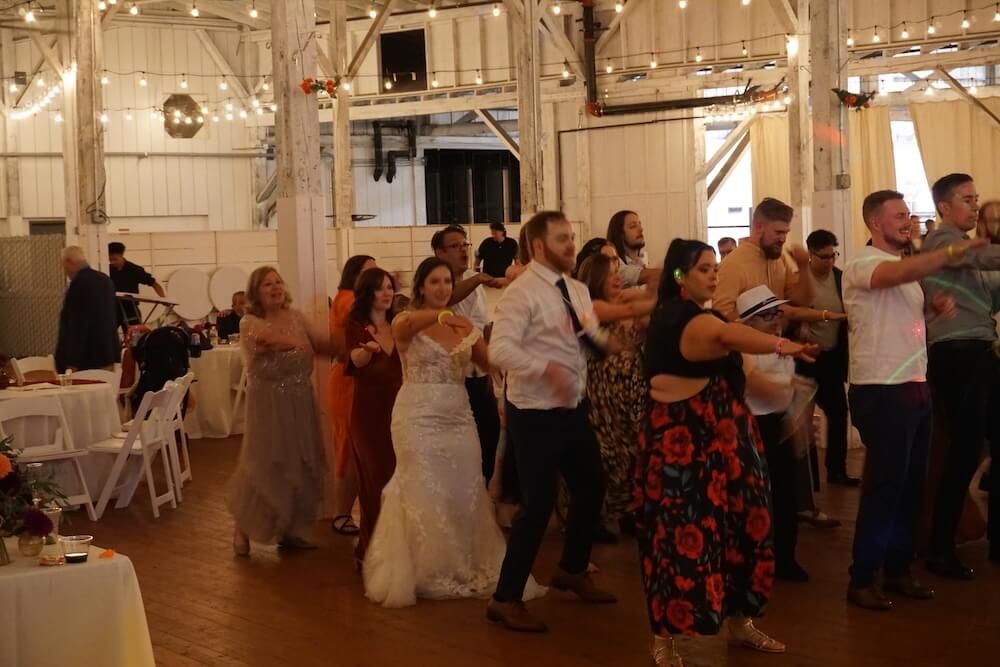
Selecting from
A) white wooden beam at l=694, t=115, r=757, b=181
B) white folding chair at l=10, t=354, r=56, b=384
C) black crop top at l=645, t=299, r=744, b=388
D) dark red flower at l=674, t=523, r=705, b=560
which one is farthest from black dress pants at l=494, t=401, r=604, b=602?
white wooden beam at l=694, t=115, r=757, b=181

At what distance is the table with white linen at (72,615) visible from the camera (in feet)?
12.3

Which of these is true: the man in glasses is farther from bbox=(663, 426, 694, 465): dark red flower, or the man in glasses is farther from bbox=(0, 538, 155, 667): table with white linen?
bbox=(0, 538, 155, 667): table with white linen

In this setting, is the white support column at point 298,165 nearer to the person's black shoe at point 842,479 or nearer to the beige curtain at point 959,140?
the person's black shoe at point 842,479

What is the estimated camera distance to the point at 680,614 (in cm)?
A: 414

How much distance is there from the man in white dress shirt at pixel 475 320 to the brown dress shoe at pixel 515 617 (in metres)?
1.44

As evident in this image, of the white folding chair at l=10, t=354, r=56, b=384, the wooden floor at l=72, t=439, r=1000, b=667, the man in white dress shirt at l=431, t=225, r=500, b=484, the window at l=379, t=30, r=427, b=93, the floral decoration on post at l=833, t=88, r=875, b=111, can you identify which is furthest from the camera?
the window at l=379, t=30, r=427, b=93

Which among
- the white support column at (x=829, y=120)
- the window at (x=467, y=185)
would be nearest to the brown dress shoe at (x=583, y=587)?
the white support column at (x=829, y=120)

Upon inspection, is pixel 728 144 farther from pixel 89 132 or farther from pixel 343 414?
pixel 343 414

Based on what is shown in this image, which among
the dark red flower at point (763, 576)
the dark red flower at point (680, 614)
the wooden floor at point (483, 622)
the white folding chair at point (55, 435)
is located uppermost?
the white folding chair at point (55, 435)

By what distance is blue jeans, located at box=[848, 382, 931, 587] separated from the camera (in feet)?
15.9

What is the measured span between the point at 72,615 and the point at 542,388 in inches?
71.8

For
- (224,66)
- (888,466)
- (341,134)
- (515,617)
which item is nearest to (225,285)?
(341,134)

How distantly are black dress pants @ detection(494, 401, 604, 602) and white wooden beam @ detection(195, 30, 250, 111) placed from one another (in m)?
17.2

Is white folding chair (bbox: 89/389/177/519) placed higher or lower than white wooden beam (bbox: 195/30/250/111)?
lower
